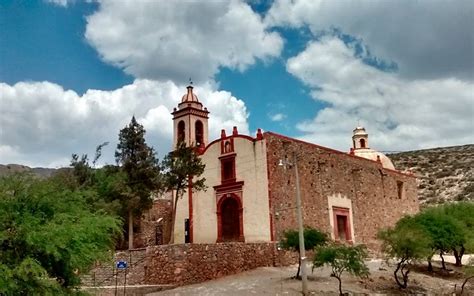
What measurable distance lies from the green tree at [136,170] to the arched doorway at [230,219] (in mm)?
4672

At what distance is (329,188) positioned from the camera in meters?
32.7

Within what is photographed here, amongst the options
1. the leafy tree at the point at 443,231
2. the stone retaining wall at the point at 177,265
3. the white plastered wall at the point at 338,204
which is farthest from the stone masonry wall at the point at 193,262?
the leafy tree at the point at 443,231

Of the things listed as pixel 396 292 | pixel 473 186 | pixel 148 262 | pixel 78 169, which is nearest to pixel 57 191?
pixel 148 262

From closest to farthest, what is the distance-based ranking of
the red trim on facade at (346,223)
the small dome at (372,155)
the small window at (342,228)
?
1. the red trim on facade at (346,223)
2. the small window at (342,228)
3. the small dome at (372,155)

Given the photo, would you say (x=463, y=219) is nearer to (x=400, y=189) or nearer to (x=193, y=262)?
(x=400, y=189)

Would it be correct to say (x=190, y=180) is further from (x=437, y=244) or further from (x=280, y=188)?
(x=437, y=244)

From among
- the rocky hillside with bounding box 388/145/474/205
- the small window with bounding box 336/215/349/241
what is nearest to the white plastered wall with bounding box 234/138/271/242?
the small window with bounding box 336/215/349/241

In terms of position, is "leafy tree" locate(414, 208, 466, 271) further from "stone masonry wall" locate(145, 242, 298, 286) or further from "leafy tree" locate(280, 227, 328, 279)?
"stone masonry wall" locate(145, 242, 298, 286)

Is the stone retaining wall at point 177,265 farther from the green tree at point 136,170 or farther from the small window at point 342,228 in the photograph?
the small window at point 342,228

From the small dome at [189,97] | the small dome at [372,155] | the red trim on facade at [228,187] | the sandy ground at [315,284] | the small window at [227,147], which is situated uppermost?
the small dome at [189,97]

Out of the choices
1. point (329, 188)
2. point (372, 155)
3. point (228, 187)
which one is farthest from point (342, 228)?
point (372, 155)

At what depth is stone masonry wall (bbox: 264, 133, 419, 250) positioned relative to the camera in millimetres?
28516

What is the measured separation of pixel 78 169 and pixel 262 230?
11.8 m

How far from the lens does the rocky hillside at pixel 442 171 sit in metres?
60.2
